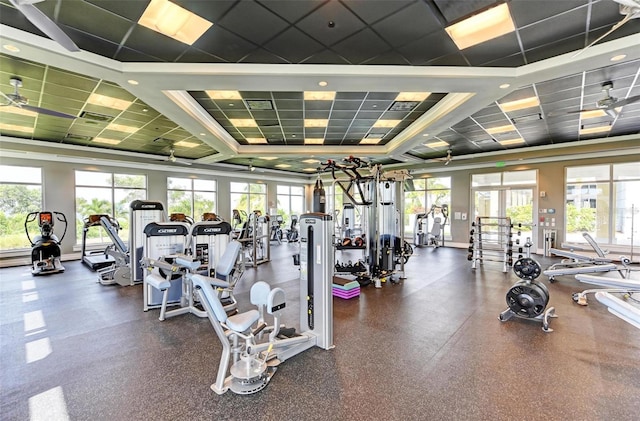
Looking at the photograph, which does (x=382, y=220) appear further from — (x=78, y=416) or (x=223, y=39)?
(x=78, y=416)

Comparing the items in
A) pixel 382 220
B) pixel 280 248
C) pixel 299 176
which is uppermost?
pixel 299 176

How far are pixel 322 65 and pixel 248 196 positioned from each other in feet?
33.8

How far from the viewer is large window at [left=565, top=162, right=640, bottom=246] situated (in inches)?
310

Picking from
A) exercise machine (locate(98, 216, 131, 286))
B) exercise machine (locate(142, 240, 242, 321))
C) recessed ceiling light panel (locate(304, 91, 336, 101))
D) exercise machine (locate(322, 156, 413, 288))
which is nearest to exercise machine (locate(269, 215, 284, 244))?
exercise machine (locate(98, 216, 131, 286))

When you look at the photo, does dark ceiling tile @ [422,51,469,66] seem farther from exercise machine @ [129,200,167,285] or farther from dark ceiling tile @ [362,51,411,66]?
exercise machine @ [129,200,167,285]

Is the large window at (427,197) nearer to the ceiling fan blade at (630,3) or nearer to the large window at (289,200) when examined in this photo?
the large window at (289,200)

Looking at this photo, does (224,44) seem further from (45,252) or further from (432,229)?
(432,229)

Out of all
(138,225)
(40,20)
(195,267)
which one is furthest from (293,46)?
(138,225)

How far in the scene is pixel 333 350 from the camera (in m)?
3.00

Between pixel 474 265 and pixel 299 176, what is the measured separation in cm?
1028

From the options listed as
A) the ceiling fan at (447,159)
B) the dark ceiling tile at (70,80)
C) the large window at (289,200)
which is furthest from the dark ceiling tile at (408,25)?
the large window at (289,200)

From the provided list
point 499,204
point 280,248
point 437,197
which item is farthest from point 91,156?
point 499,204

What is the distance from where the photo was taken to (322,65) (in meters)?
3.98

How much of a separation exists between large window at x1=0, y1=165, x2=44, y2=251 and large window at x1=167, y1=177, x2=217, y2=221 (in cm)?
365
